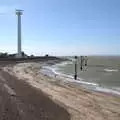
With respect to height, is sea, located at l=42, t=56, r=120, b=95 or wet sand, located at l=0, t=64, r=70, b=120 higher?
wet sand, located at l=0, t=64, r=70, b=120

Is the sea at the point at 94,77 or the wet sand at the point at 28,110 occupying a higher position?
the wet sand at the point at 28,110

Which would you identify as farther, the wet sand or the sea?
the sea

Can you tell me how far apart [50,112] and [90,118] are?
2.10 meters

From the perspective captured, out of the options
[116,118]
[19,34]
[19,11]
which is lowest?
[116,118]

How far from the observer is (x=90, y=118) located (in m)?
14.2

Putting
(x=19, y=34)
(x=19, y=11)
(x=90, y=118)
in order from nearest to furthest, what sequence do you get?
1. (x=90, y=118)
2. (x=19, y=34)
3. (x=19, y=11)

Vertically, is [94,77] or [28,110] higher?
[28,110]

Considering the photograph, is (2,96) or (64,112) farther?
(2,96)

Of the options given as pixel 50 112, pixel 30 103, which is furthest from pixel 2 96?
pixel 50 112

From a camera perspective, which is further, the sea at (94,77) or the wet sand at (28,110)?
the sea at (94,77)

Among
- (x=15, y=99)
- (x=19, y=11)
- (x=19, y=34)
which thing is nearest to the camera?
(x=15, y=99)

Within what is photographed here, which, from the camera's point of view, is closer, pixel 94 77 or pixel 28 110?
pixel 28 110

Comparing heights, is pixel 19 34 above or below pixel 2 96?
above

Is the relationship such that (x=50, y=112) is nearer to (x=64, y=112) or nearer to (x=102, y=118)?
(x=64, y=112)
